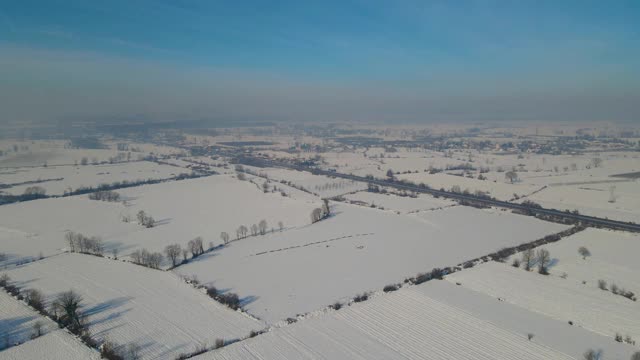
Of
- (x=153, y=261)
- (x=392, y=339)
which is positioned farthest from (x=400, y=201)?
(x=392, y=339)

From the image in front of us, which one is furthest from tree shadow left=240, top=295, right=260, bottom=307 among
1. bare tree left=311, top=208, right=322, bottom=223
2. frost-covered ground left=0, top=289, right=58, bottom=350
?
bare tree left=311, top=208, right=322, bottom=223

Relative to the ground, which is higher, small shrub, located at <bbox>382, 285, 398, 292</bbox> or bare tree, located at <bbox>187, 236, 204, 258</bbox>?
small shrub, located at <bbox>382, 285, 398, 292</bbox>

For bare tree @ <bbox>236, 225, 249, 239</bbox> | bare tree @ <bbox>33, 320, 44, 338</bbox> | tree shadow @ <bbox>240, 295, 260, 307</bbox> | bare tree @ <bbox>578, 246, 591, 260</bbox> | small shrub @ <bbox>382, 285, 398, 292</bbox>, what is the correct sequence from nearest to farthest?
bare tree @ <bbox>33, 320, 44, 338</bbox>
tree shadow @ <bbox>240, 295, 260, 307</bbox>
small shrub @ <bbox>382, 285, 398, 292</bbox>
bare tree @ <bbox>578, 246, 591, 260</bbox>
bare tree @ <bbox>236, 225, 249, 239</bbox>

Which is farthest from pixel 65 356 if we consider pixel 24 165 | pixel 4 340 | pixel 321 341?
pixel 24 165

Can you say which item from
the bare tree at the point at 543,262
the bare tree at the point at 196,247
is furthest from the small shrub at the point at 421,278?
the bare tree at the point at 196,247

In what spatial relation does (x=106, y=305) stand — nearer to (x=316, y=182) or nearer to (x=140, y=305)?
(x=140, y=305)

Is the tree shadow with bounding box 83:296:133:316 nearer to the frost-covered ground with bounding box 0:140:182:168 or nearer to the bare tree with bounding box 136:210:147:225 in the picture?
the bare tree with bounding box 136:210:147:225

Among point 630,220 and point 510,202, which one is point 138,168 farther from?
point 630,220

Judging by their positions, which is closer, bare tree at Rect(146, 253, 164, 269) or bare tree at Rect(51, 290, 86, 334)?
bare tree at Rect(51, 290, 86, 334)
